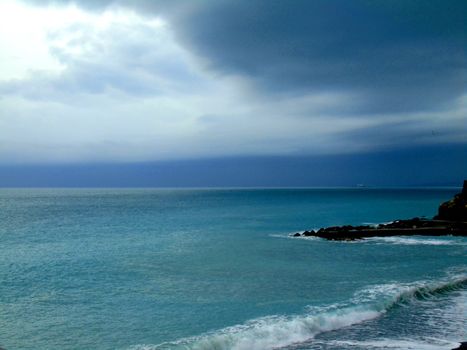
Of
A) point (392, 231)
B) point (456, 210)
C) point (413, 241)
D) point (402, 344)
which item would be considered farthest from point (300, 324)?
point (456, 210)

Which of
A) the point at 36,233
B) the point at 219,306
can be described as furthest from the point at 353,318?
the point at 36,233

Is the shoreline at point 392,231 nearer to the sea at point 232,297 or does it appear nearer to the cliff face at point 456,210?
the cliff face at point 456,210

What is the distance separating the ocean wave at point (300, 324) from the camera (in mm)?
15258

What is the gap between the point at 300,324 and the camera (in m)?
16.8

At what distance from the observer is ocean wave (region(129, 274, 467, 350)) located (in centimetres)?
1526

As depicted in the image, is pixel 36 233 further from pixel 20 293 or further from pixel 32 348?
pixel 32 348

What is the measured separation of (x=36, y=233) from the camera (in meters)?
54.1

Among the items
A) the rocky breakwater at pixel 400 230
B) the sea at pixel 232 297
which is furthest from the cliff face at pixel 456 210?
the sea at pixel 232 297

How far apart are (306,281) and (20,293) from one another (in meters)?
15.8

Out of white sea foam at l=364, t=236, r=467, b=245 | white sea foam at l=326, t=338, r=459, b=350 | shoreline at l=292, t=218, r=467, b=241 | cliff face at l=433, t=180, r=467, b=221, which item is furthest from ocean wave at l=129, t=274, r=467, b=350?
cliff face at l=433, t=180, r=467, b=221

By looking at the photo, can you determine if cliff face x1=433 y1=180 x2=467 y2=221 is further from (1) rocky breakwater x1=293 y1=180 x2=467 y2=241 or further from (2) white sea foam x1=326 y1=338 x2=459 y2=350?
(2) white sea foam x1=326 y1=338 x2=459 y2=350

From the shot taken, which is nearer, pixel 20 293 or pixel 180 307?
pixel 180 307

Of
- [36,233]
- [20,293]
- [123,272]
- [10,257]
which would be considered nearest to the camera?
[20,293]

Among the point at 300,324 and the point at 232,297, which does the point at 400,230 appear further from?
the point at 300,324
